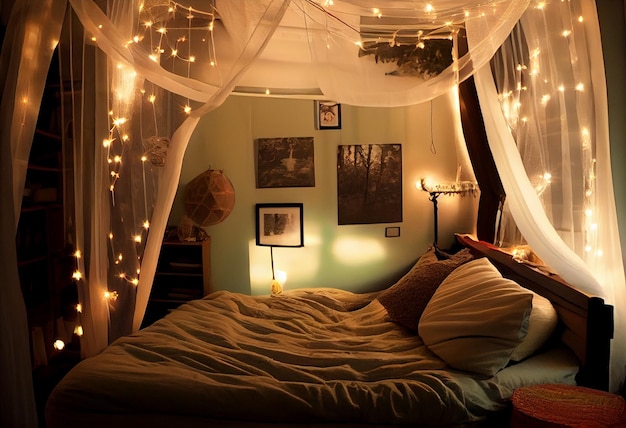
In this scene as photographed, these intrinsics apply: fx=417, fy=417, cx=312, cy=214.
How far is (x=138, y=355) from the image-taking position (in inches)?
76.7

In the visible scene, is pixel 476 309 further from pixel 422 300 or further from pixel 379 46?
pixel 379 46

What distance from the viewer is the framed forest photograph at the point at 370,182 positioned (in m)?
3.40

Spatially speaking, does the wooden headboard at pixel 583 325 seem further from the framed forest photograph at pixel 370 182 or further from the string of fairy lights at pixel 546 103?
the framed forest photograph at pixel 370 182

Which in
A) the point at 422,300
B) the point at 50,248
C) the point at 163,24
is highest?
the point at 163,24

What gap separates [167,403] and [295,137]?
2298mm

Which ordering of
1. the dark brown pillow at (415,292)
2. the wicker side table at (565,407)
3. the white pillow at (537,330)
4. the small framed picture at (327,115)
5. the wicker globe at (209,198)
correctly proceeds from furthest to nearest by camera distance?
the small framed picture at (327,115) → the wicker globe at (209,198) → the dark brown pillow at (415,292) → the white pillow at (537,330) → the wicker side table at (565,407)

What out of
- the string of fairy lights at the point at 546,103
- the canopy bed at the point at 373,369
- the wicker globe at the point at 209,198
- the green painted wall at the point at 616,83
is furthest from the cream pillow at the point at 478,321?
the wicker globe at the point at 209,198

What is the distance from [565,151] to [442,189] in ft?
5.17

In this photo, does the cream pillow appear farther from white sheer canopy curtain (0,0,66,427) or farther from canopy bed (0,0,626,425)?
white sheer canopy curtain (0,0,66,427)

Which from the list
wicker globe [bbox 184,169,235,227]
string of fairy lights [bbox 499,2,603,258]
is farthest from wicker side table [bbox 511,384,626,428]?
wicker globe [bbox 184,169,235,227]

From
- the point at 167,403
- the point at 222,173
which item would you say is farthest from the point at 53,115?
the point at 167,403

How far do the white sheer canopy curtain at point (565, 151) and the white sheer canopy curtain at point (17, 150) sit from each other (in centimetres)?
181

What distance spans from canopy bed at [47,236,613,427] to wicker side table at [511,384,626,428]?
11 cm

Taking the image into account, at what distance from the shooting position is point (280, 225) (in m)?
3.43
